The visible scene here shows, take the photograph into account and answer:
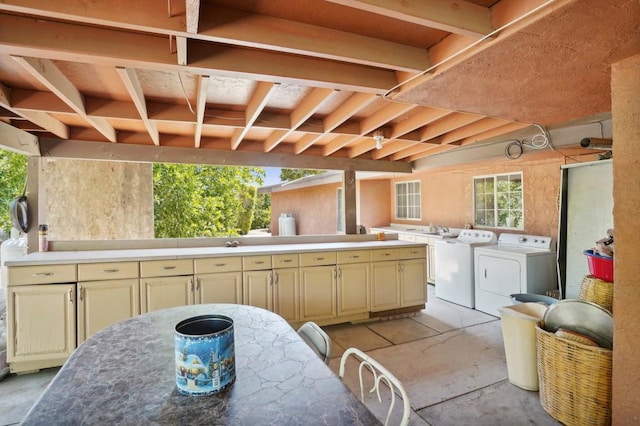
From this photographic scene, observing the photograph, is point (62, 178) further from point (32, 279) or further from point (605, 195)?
point (605, 195)

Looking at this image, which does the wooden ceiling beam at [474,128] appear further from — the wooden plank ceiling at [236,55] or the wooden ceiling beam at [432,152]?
the wooden ceiling beam at [432,152]

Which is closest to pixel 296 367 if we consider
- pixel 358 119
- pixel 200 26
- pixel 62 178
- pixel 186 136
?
pixel 200 26

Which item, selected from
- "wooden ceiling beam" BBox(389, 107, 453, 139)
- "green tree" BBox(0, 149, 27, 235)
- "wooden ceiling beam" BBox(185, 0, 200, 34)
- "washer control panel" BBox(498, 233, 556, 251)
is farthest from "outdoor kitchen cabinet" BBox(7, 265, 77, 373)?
"green tree" BBox(0, 149, 27, 235)

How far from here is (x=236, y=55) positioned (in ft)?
6.09

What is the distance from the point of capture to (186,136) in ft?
12.7

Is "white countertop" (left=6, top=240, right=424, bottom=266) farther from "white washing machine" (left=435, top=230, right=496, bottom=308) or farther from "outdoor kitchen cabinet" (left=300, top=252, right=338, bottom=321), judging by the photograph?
"white washing machine" (left=435, top=230, right=496, bottom=308)

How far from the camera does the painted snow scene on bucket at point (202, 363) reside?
0.95 m

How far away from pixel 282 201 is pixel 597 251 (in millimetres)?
9755

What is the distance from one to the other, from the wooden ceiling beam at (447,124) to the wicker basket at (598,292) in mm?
1559

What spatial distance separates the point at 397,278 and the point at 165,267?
2.67 m

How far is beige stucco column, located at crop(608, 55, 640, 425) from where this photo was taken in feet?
5.09

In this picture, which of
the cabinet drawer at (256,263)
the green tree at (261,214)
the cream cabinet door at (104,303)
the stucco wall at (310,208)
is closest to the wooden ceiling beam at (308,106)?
the cabinet drawer at (256,263)

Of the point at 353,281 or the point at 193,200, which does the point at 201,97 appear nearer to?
the point at 353,281

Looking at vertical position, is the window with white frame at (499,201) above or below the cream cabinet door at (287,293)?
above
